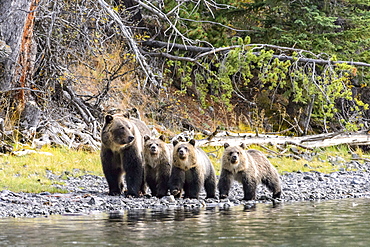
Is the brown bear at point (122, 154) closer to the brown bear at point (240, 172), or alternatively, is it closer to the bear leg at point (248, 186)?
the brown bear at point (240, 172)

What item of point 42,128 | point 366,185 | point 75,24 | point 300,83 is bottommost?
point 366,185

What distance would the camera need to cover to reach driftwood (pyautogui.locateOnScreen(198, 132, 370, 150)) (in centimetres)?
1522

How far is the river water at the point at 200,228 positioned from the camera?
570cm

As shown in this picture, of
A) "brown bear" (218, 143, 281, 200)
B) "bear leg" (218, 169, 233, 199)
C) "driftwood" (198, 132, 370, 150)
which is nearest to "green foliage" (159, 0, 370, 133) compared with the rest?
"driftwood" (198, 132, 370, 150)

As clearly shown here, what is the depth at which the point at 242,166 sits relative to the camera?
959cm

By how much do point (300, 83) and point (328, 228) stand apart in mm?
11151

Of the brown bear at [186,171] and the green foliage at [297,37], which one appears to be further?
the green foliage at [297,37]

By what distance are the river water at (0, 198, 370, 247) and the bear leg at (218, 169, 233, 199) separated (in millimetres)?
1188

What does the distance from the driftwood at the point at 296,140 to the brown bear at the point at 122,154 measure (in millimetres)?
5209

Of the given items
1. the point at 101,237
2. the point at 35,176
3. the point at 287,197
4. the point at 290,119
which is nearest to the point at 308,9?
the point at 290,119

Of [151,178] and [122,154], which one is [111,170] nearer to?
[122,154]

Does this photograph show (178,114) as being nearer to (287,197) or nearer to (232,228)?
(287,197)

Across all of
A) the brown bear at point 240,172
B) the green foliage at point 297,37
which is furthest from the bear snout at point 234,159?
the green foliage at point 297,37

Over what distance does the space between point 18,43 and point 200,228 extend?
25.3ft
